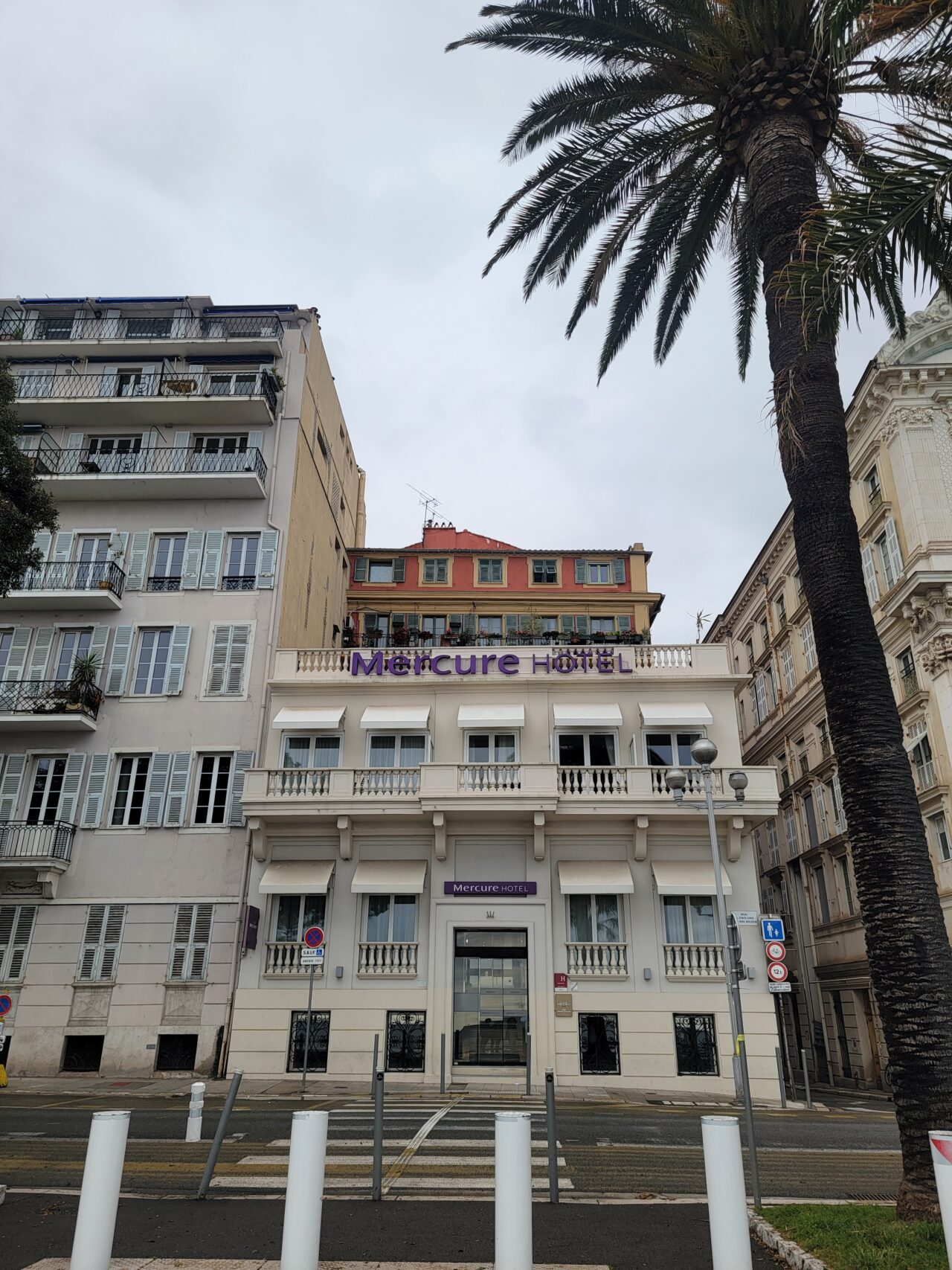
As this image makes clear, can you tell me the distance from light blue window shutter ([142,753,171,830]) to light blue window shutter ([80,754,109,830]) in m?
1.22

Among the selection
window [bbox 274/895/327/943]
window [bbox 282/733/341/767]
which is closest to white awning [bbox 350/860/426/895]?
window [bbox 274/895/327/943]

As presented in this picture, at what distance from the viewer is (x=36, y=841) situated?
2339 cm

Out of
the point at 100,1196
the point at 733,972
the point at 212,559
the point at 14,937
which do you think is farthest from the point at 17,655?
the point at 100,1196

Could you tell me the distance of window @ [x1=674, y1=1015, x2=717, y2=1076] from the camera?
2102cm

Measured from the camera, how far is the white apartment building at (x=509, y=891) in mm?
21344

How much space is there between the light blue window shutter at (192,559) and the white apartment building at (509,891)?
18.6 ft

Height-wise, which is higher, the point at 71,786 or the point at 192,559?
the point at 192,559

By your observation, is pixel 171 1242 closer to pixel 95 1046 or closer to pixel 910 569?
pixel 95 1046

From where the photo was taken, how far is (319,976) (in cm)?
2208

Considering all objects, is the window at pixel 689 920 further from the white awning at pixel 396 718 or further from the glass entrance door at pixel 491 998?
the white awning at pixel 396 718

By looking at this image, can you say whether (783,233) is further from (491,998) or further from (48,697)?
(48,697)

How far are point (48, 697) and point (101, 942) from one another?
6.94 m

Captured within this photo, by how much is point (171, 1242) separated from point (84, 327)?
2997 cm

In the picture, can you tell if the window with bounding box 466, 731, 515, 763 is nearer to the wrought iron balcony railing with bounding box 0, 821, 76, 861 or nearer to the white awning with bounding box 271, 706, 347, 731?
the white awning with bounding box 271, 706, 347, 731
